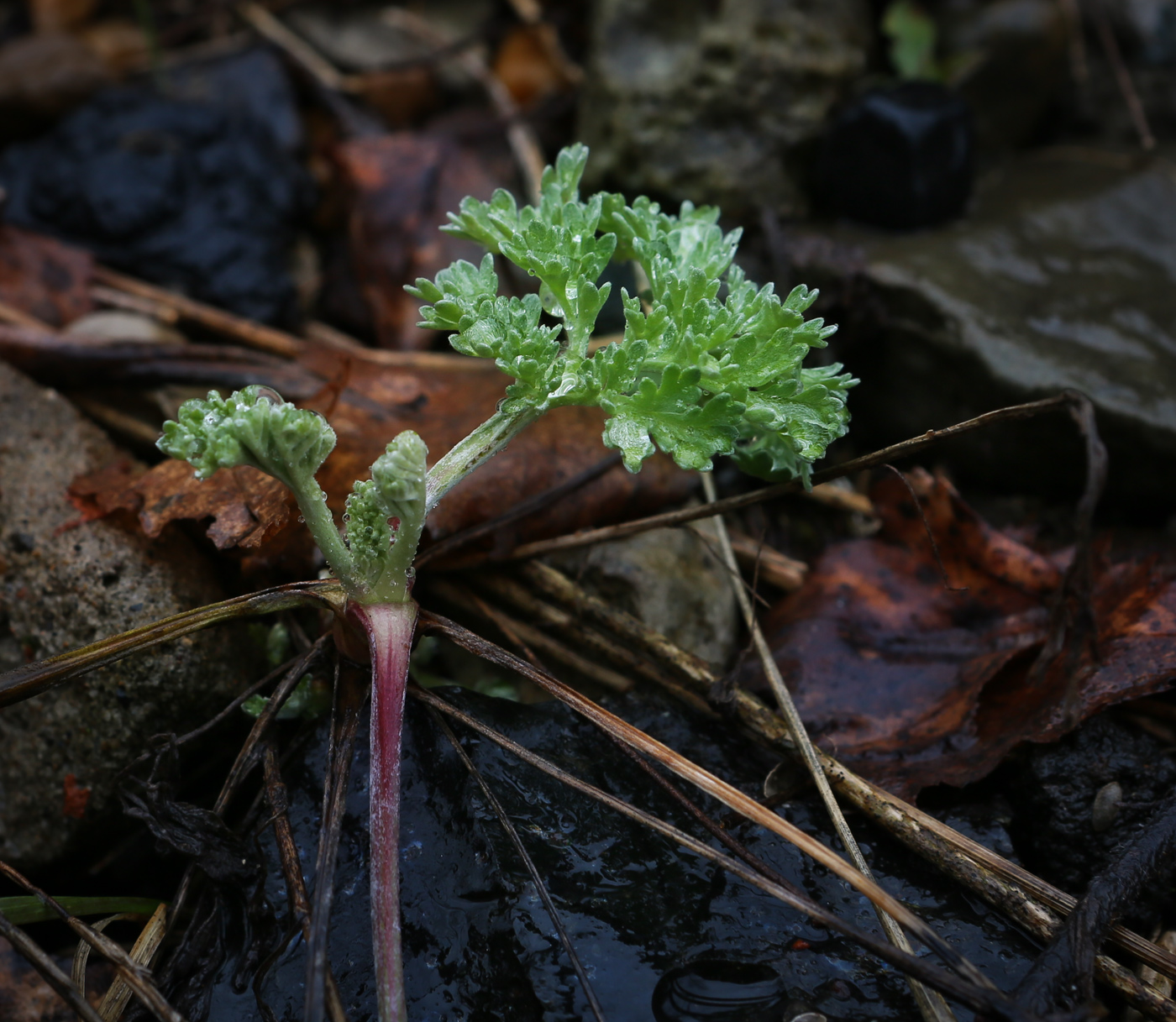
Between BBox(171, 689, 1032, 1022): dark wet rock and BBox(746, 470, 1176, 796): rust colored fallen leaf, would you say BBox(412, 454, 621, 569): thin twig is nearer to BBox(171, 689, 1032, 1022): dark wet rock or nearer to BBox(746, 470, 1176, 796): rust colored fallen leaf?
BBox(171, 689, 1032, 1022): dark wet rock

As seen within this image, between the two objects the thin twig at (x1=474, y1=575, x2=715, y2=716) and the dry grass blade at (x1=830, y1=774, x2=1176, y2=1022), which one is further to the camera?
the thin twig at (x1=474, y1=575, x2=715, y2=716)

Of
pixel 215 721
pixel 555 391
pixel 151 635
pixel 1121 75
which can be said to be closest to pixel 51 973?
pixel 215 721

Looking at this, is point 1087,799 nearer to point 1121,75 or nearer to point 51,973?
point 51,973

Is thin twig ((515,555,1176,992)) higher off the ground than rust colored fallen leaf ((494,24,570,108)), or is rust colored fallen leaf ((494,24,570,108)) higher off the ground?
rust colored fallen leaf ((494,24,570,108))

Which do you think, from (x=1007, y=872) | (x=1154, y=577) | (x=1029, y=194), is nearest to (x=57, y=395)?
(x=1007, y=872)

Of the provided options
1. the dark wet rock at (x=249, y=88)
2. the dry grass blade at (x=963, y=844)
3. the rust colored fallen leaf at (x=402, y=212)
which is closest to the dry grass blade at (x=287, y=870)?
the dry grass blade at (x=963, y=844)

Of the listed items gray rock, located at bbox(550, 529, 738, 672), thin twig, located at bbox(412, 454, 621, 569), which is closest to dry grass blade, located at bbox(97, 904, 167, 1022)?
thin twig, located at bbox(412, 454, 621, 569)
